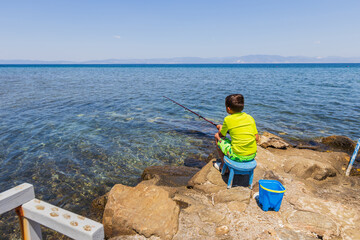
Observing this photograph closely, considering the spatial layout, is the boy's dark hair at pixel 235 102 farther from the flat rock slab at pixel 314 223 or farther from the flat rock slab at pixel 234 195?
the flat rock slab at pixel 314 223

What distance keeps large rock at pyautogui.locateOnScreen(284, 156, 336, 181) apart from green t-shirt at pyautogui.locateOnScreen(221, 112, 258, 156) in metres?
2.96

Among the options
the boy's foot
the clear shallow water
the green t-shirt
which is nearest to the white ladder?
the green t-shirt

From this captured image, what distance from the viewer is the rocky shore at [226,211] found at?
408cm

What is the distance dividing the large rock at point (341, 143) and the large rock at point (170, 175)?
288 inches

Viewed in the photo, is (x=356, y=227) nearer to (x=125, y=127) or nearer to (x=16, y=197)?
(x=16, y=197)

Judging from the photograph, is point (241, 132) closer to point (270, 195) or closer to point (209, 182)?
point (270, 195)

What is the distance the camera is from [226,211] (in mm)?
4602

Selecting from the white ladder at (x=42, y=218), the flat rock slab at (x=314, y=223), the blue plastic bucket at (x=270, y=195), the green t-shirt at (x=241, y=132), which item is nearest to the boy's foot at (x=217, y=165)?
the green t-shirt at (x=241, y=132)

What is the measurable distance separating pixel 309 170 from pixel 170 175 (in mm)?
4423

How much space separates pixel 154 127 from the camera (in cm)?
1306

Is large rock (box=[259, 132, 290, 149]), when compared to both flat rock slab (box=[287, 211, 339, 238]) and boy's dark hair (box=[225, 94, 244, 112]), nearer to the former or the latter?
flat rock slab (box=[287, 211, 339, 238])

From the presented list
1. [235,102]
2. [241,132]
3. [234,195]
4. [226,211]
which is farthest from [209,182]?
[235,102]

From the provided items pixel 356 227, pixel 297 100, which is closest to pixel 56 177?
pixel 356 227

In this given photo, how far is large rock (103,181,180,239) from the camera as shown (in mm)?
4094
